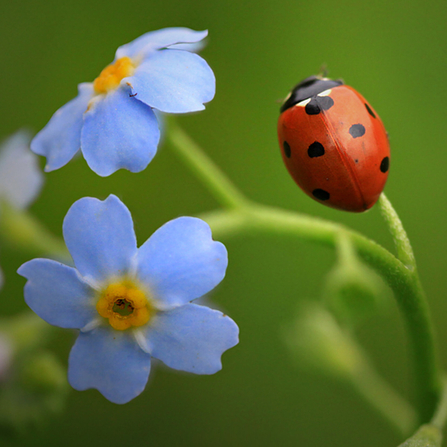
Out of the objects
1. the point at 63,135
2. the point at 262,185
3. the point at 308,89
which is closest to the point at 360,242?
the point at 308,89

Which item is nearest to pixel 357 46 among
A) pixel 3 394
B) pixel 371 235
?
pixel 371 235

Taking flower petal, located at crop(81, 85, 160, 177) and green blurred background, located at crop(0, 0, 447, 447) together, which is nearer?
flower petal, located at crop(81, 85, 160, 177)

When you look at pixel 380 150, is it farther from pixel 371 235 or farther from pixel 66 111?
pixel 371 235

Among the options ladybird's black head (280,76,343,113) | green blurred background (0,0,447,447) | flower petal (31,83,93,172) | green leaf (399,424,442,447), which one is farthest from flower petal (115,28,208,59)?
green blurred background (0,0,447,447)

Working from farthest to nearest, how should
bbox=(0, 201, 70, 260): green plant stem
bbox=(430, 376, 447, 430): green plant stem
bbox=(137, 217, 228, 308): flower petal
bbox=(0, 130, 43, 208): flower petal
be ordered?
bbox=(0, 201, 70, 260): green plant stem → bbox=(0, 130, 43, 208): flower petal → bbox=(430, 376, 447, 430): green plant stem → bbox=(137, 217, 228, 308): flower petal

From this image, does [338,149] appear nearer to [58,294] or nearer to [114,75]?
[114,75]

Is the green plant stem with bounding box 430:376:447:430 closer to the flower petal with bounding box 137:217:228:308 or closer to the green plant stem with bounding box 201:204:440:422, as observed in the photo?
the green plant stem with bounding box 201:204:440:422
